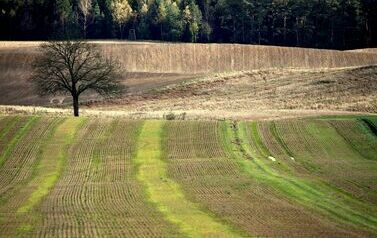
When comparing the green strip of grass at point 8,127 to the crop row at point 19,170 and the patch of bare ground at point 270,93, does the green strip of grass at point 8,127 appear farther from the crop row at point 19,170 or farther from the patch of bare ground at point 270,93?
the patch of bare ground at point 270,93

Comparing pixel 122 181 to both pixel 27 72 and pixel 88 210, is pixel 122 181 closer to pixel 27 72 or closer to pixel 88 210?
pixel 88 210

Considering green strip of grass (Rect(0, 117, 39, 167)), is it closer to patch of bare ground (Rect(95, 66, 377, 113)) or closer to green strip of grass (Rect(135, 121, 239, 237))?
green strip of grass (Rect(135, 121, 239, 237))

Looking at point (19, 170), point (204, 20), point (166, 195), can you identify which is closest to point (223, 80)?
point (19, 170)

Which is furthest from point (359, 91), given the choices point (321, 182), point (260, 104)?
point (321, 182)

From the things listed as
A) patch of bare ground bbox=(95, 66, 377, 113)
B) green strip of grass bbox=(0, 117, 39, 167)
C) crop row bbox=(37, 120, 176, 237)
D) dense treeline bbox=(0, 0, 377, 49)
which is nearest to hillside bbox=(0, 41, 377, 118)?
patch of bare ground bbox=(95, 66, 377, 113)

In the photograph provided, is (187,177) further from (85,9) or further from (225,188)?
(85,9)
